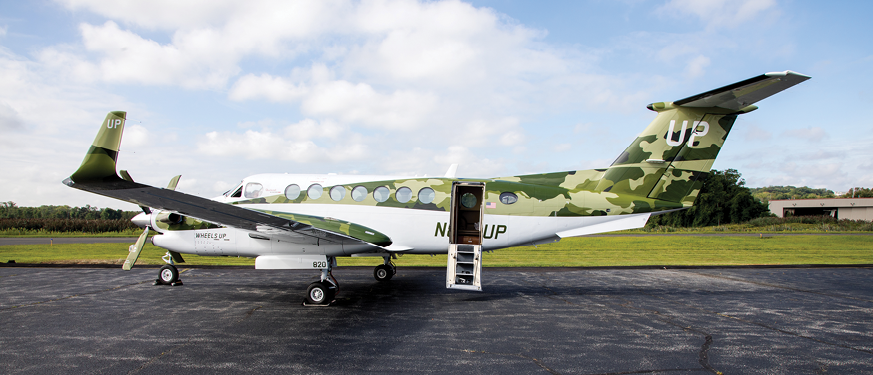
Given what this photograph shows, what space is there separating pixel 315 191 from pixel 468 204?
3889 mm

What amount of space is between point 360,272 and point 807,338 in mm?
12154

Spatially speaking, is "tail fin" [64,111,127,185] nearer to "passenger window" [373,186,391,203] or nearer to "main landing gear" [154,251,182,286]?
"passenger window" [373,186,391,203]

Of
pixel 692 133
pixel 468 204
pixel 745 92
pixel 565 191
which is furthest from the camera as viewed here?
pixel 468 204

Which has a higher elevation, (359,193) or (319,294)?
(359,193)

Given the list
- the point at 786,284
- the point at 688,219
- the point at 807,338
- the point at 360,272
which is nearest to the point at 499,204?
the point at 807,338

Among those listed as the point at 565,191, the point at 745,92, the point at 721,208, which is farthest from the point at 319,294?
the point at 721,208

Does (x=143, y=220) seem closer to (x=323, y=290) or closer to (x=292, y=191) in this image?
(x=292, y=191)

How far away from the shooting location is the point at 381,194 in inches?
396

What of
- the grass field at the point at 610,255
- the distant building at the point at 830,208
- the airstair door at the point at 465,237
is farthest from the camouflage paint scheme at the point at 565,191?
the distant building at the point at 830,208

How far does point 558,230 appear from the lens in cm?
1013

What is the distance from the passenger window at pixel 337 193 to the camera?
396 inches

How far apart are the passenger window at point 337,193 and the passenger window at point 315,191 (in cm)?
28

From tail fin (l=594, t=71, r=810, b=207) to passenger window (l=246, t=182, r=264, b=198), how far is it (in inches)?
339

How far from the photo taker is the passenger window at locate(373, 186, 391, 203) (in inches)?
394
